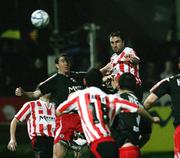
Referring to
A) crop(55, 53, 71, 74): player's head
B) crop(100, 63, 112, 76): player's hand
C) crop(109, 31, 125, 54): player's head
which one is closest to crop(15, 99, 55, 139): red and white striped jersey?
crop(55, 53, 71, 74): player's head

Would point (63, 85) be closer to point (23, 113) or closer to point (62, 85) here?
point (62, 85)

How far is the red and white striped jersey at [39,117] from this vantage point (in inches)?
593

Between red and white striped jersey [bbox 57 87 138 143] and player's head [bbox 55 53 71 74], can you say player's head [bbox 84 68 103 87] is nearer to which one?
red and white striped jersey [bbox 57 87 138 143]

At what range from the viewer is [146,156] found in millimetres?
19969

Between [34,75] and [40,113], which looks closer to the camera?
[40,113]

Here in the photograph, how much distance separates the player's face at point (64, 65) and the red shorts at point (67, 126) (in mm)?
823

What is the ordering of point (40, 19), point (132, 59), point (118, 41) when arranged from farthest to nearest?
point (40, 19) → point (118, 41) → point (132, 59)

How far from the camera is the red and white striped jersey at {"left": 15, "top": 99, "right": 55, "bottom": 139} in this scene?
1505cm

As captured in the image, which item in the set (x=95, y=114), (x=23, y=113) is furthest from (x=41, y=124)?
(x=95, y=114)

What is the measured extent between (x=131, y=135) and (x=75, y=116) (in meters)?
2.85

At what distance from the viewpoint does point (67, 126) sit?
569 inches

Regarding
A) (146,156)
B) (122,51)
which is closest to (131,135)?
(122,51)

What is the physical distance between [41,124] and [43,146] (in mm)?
426

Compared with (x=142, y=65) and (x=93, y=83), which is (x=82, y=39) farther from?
(x=93, y=83)
